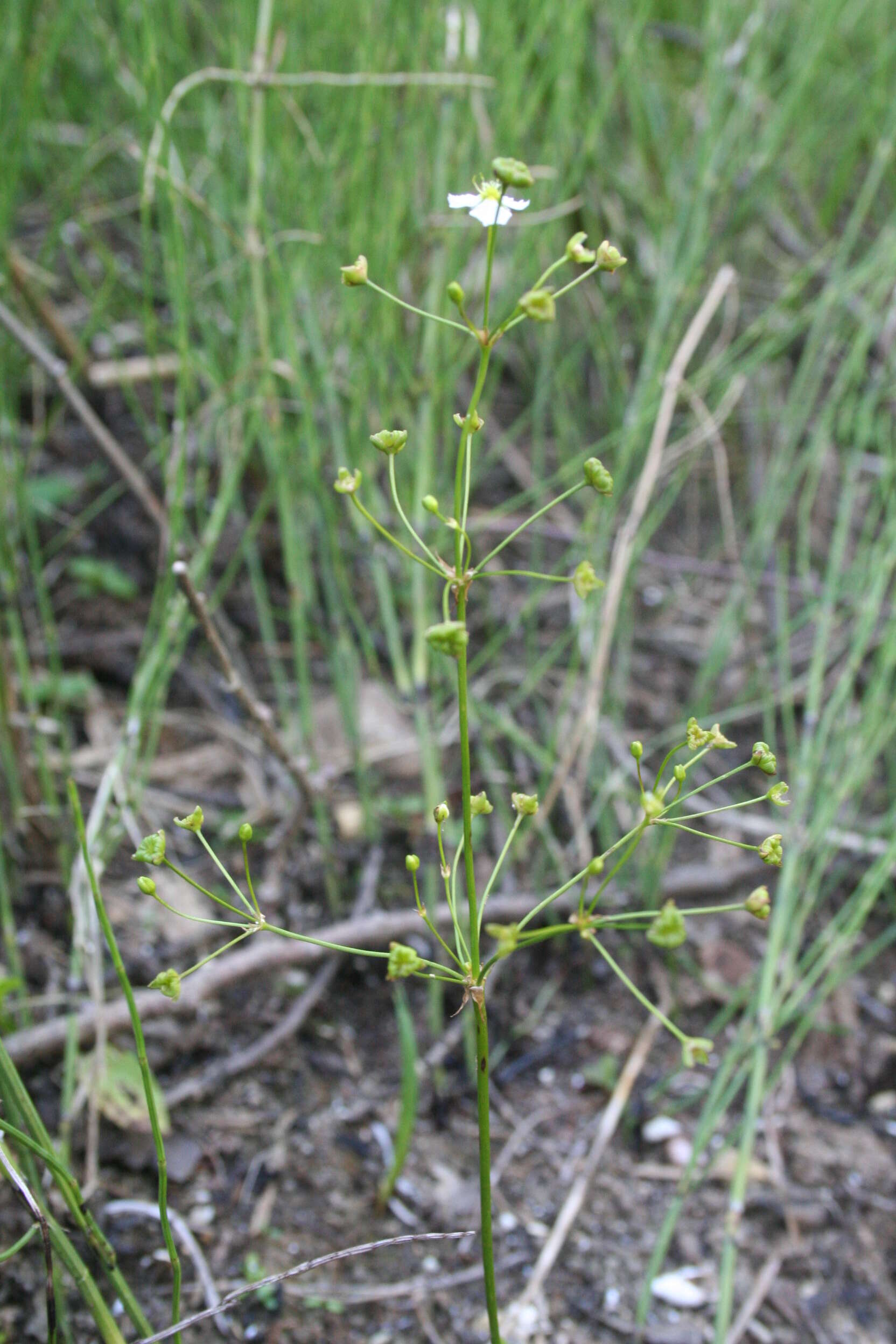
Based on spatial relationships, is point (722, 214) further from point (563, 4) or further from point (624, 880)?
point (624, 880)

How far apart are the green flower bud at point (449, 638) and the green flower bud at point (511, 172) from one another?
20 cm

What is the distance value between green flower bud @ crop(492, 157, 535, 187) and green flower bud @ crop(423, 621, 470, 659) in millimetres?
205

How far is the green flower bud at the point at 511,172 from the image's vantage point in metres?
0.45

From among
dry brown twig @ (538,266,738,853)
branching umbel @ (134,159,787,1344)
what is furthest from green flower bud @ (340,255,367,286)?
dry brown twig @ (538,266,738,853)

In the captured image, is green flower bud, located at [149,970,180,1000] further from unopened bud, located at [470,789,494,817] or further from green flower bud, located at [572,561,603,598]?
green flower bud, located at [572,561,603,598]

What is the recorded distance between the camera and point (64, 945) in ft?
3.60

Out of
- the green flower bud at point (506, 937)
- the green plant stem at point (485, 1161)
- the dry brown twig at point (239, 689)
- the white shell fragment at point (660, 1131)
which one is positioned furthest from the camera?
the white shell fragment at point (660, 1131)

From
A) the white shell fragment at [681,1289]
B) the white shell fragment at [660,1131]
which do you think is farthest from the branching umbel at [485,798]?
the white shell fragment at [660,1131]

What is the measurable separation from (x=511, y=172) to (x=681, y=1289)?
1.00 m

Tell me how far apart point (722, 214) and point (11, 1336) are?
186 cm

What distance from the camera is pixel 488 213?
0.51 metres

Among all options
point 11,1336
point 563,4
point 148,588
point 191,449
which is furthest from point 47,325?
point 11,1336

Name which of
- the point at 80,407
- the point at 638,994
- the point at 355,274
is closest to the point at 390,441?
the point at 355,274

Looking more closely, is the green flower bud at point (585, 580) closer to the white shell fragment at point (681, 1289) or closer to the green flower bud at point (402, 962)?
the green flower bud at point (402, 962)
